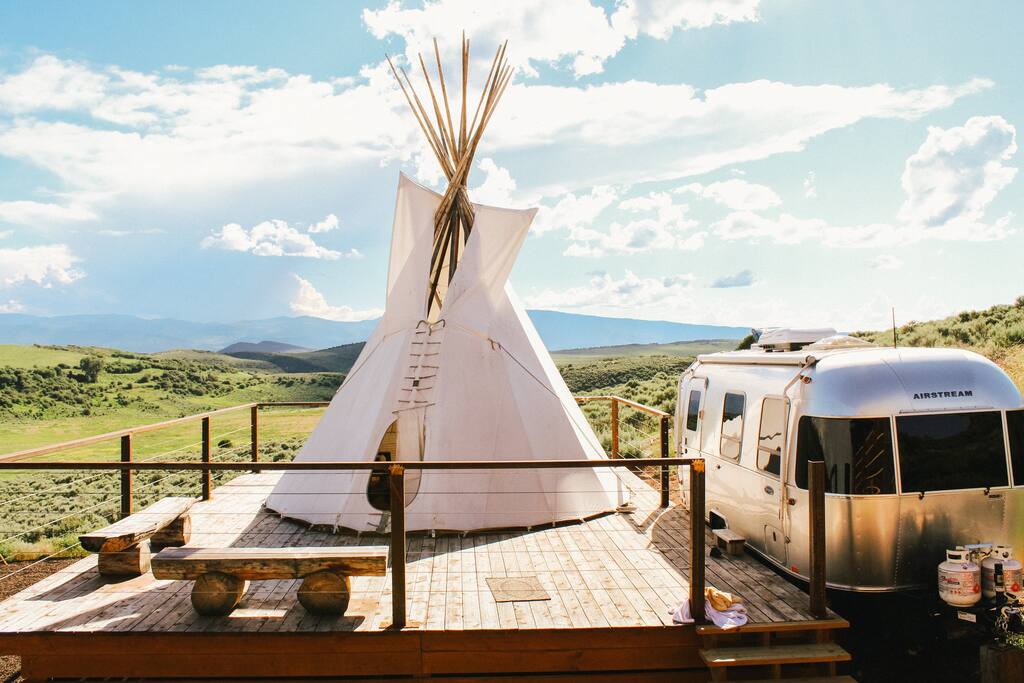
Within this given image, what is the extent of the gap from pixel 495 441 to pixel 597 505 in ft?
4.46

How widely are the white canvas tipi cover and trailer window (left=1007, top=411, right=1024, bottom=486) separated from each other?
12.0 feet

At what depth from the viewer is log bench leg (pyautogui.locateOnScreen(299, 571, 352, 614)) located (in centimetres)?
488

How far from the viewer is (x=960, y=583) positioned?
4824 millimetres

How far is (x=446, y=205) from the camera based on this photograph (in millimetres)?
8430

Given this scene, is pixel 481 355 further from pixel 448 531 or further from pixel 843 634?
pixel 843 634

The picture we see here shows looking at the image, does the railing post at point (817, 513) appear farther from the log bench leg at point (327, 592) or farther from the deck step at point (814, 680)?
the log bench leg at point (327, 592)

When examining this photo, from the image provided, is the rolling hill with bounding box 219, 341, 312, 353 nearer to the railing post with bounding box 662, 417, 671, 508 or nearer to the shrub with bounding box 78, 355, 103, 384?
the shrub with bounding box 78, 355, 103, 384

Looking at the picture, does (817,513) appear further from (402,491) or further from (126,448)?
(126,448)

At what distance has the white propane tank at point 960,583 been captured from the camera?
482cm

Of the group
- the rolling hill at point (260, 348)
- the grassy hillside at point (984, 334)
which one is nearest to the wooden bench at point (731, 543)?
the grassy hillside at point (984, 334)

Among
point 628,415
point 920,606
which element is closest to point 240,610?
point 920,606

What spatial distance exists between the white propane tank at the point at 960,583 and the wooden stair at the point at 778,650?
2.66 feet

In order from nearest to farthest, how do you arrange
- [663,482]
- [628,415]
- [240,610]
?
[240,610] < [663,482] < [628,415]

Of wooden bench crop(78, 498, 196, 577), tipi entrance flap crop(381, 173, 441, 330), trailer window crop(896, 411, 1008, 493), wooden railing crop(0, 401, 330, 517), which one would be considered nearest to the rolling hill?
wooden railing crop(0, 401, 330, 517)
